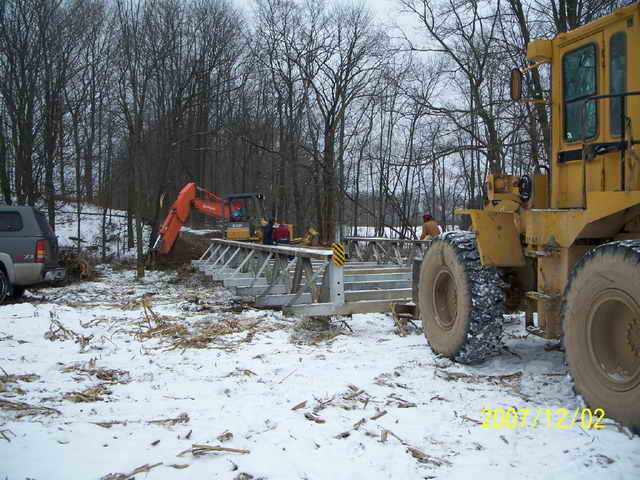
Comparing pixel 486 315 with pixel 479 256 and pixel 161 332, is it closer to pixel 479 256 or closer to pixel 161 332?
pixel 479 256

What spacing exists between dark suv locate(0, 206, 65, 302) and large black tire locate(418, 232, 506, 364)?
885cm

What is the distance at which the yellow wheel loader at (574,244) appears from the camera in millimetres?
3475

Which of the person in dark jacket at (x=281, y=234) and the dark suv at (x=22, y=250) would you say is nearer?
the dark suv at (x=22, y=250)

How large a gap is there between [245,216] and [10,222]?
26.2ft

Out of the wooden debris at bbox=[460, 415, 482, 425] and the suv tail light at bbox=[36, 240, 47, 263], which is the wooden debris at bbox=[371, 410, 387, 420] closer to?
the wooden debris at bbox=[460, 415, 482, 425]

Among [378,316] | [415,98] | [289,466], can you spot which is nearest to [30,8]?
[415,98]

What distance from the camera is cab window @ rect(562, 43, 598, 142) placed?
4172mm

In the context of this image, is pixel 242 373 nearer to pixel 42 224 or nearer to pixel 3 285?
pixel 3 285

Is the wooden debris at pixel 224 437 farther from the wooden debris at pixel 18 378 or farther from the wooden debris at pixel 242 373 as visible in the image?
the wooden debris at pixel 18 378

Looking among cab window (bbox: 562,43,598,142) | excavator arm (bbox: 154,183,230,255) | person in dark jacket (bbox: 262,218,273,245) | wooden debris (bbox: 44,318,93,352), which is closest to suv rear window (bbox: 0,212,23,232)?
wooden debris (bbox: 44,318,93,352)

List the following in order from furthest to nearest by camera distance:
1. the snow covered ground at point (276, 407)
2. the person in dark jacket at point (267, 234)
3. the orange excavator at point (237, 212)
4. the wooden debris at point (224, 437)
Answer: the orange excavator at point (237, 212) < the person in dark jacket at point (267, 234) < the wooden debris at point (224, 437) < the snow covered ground at point (276, 407)

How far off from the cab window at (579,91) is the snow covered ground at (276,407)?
2272 mm

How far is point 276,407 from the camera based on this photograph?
419 centimetres

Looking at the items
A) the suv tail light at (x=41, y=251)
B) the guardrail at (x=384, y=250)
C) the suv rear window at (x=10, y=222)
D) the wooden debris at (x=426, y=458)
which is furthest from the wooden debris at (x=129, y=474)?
the guardrail at (x=384, y=250)
